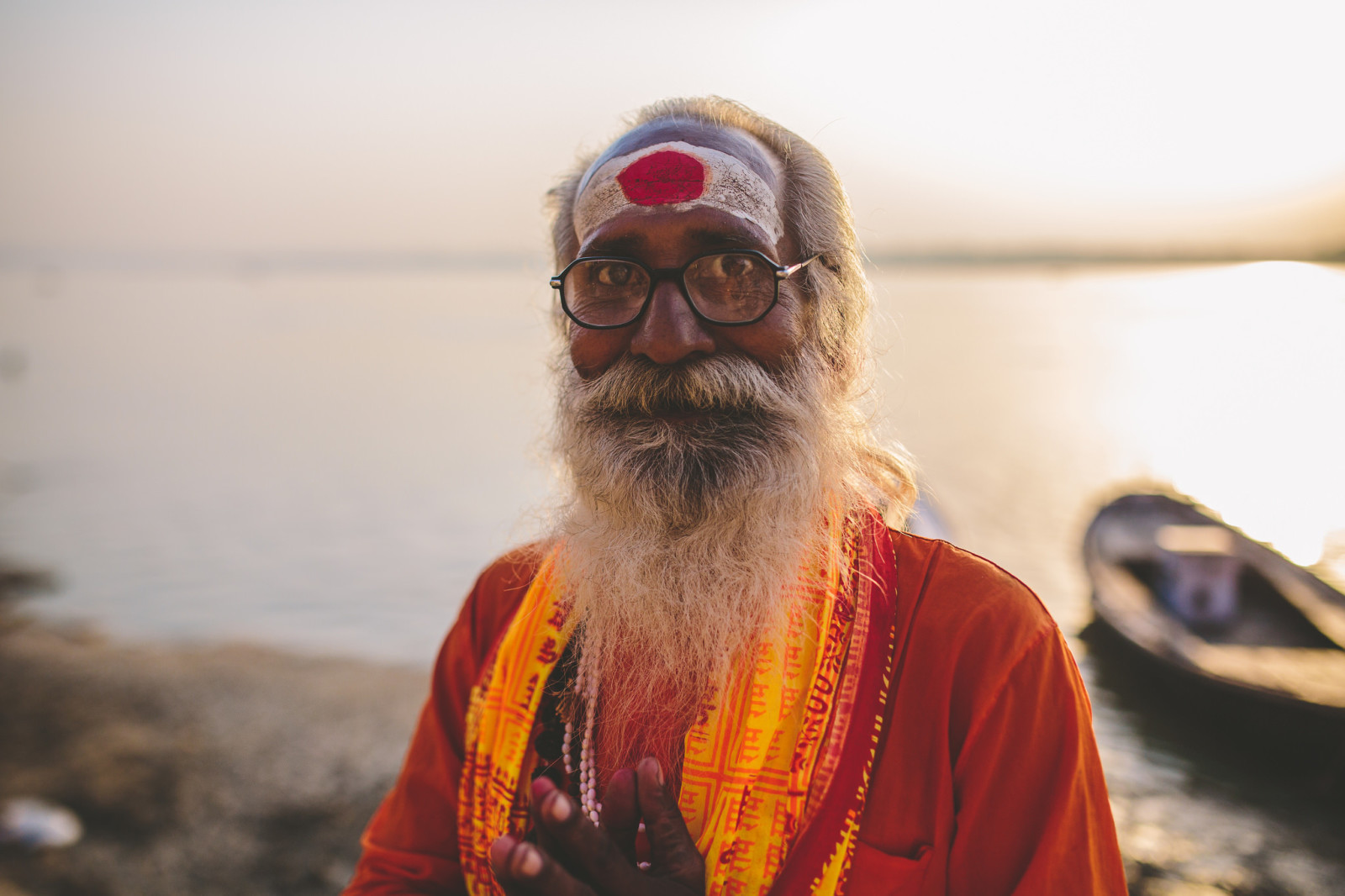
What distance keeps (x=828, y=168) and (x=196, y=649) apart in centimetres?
869

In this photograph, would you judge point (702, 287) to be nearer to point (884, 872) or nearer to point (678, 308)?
point (678, 308)

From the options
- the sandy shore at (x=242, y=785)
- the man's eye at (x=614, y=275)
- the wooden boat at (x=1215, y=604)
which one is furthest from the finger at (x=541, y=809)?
the wooden boat at (x=1215, y=604)

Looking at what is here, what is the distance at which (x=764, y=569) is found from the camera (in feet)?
5.68

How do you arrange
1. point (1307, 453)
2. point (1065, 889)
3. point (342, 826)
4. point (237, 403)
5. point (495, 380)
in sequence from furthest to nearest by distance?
1. point (495, 380)
2. point (237, 403)
3. point (1307, 453)
4. point (342, 826)
5. point (1065, 889)

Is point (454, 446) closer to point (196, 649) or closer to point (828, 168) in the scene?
point (196, 649)

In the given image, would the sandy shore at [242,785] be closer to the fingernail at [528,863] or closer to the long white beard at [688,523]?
the long white beard at [688,523]

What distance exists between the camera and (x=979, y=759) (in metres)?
A: 1.40

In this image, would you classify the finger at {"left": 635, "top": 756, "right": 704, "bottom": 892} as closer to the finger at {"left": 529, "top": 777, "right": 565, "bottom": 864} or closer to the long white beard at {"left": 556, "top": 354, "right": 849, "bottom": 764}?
the finger at {"left": 529, "top": 777, "right": 565, "bottom": 864}

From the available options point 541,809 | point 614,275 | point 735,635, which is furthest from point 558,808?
point 614,275

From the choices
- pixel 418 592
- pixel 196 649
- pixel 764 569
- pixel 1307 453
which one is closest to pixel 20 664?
pixel 196 649

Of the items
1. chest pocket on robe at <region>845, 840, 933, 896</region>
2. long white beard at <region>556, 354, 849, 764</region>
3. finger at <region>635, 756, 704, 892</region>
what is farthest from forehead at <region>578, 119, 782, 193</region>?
chest pocket on robe at <region>845, 840, 933, 896</region>

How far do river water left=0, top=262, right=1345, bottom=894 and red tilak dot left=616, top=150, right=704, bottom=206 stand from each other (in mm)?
849

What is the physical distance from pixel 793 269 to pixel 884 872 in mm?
1287

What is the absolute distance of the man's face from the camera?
5.60 feet
